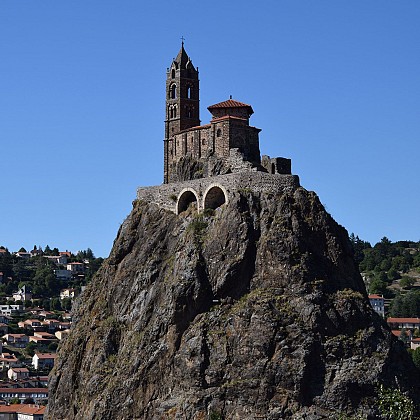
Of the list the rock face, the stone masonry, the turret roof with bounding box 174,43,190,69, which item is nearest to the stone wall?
the stone masonry

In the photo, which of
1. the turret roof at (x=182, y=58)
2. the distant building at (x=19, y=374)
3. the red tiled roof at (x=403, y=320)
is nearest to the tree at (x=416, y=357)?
the red tiled roof at (x=403, y=320)

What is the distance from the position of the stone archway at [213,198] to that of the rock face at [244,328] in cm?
141

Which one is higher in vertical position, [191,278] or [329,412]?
[191,278]

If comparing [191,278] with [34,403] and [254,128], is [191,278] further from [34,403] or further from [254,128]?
[34,403]

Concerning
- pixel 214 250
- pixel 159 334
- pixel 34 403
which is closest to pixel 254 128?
pixel 214 250

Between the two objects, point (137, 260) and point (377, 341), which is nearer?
point (377, 341)

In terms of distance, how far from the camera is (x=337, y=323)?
289 feet

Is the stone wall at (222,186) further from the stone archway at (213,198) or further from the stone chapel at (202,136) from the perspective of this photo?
the stone chapel at (202,136)

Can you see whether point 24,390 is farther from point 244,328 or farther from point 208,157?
point 244,328

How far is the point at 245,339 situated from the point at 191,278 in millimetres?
7350

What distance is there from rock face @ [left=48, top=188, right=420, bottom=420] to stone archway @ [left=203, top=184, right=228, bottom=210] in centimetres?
141

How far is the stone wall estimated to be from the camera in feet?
307

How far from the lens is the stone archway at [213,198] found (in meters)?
96.6

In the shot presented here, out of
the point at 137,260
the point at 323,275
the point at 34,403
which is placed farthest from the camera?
the point at 34,403
